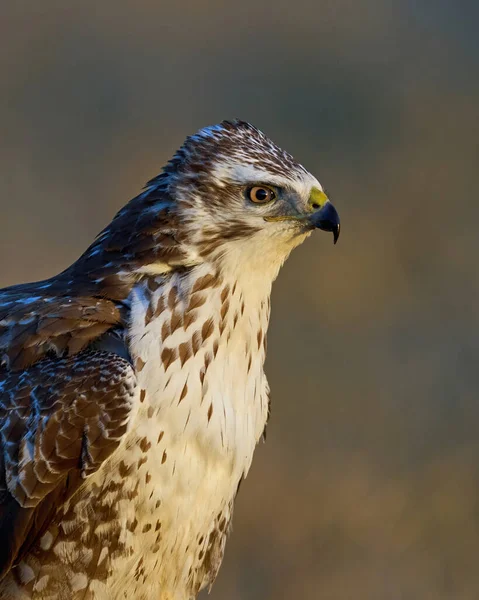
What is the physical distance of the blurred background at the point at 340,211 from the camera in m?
8.00

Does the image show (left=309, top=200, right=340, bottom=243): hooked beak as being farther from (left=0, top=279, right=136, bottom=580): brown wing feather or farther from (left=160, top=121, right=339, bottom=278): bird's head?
(left=0, top=279, right=136, bottom=580): brown wing feather

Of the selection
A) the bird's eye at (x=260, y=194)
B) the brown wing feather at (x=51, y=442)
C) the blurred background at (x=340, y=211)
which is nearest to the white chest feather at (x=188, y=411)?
the brown wing feather at (x=51, y=442)

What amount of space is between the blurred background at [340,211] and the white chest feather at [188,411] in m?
3.68

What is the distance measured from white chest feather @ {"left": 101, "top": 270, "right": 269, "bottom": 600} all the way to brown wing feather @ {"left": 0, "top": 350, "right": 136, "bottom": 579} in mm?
106

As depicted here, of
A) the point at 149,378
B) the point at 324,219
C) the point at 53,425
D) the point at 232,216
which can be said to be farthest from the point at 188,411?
the point at 324,219

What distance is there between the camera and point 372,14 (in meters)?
11.8

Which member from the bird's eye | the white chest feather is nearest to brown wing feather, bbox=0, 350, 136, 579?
the white chest feather

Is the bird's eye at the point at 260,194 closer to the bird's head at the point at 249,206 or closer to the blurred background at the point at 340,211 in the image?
the bird's head at the point at 249,206

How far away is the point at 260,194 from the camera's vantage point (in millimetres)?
4039

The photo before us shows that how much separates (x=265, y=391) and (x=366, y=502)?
12.6ft

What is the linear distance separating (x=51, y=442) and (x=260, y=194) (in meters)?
1.04

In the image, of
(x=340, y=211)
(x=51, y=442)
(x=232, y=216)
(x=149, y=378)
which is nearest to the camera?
(x=51, y=442)

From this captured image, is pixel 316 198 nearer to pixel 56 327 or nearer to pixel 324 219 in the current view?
pixel 324 219

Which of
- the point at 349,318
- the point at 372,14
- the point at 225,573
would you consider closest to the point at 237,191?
the point at 225,573
